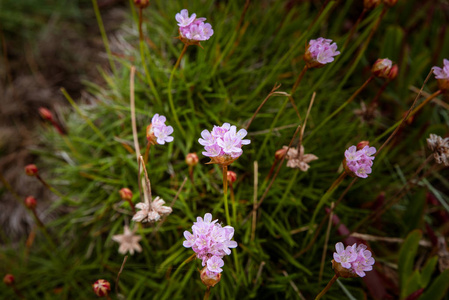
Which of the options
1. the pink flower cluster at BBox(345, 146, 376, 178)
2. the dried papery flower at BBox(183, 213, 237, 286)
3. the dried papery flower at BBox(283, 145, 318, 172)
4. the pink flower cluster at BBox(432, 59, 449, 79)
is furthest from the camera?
the dried papery flower at BBox(283, 145, 318, 172)

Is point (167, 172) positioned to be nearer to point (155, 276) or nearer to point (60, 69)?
point (155, 276)

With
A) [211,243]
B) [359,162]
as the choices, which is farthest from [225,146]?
[359,162]

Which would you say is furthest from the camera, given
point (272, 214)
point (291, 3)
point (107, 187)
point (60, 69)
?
point (60, 69)

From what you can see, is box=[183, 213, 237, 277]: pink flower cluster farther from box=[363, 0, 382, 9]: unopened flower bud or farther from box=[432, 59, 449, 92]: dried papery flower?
box=[363, 0, 382, 9]: unopened flower bud

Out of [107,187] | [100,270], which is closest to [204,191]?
[107,187]

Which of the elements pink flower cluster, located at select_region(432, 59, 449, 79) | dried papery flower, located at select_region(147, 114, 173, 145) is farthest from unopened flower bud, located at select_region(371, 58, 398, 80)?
dried papery flower, located at select_region(147, 114, 173, 145)

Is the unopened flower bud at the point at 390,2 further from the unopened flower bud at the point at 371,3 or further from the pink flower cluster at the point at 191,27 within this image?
the pink flower cluster at the point at 191,27

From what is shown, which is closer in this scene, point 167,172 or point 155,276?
point 155,276
